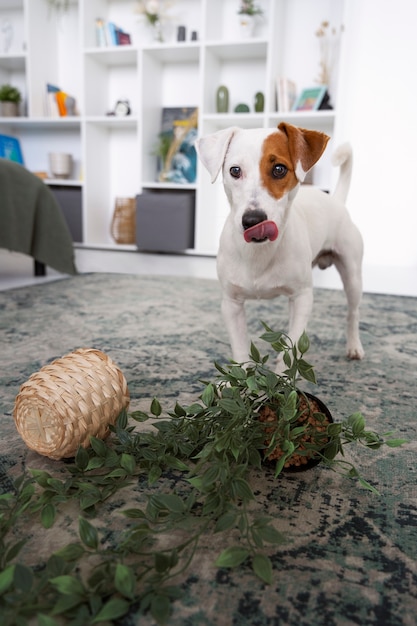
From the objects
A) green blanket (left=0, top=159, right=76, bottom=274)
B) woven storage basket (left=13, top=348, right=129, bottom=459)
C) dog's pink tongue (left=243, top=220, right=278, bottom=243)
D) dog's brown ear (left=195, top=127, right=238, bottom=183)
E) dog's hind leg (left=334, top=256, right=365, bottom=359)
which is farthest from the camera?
green blanket (left=0, top=159, right=76, bottom=274)

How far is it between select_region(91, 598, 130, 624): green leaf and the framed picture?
4.08 m

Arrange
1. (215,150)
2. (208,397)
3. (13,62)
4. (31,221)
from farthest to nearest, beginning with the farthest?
(13,62), (31,221), (215,150), (208,397)

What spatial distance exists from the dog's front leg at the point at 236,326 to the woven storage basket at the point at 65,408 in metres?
0.39

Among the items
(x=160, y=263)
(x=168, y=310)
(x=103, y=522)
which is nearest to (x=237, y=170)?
(x=103, y=522)

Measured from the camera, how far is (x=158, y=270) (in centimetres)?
348

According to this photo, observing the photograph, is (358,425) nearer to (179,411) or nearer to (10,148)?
(179,411)

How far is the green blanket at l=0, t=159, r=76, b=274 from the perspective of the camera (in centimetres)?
259

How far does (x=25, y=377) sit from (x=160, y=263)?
8.69 feet

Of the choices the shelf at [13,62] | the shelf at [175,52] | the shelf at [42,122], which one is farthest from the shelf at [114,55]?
the shelf at [13,62]

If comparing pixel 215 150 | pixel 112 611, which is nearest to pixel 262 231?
pixel 215 150

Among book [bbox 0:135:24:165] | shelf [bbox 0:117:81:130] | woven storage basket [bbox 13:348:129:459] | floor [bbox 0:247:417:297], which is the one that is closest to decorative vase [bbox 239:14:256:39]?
shelf [bbox 0:117:81:130]

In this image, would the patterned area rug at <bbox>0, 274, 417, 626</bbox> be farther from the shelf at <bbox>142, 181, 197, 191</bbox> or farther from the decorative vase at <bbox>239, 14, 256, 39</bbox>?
the decorative vase at <bbox>239, 14, 256, 39</bbox>

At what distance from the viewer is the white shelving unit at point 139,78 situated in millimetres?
4203

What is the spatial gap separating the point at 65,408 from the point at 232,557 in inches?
15.9
